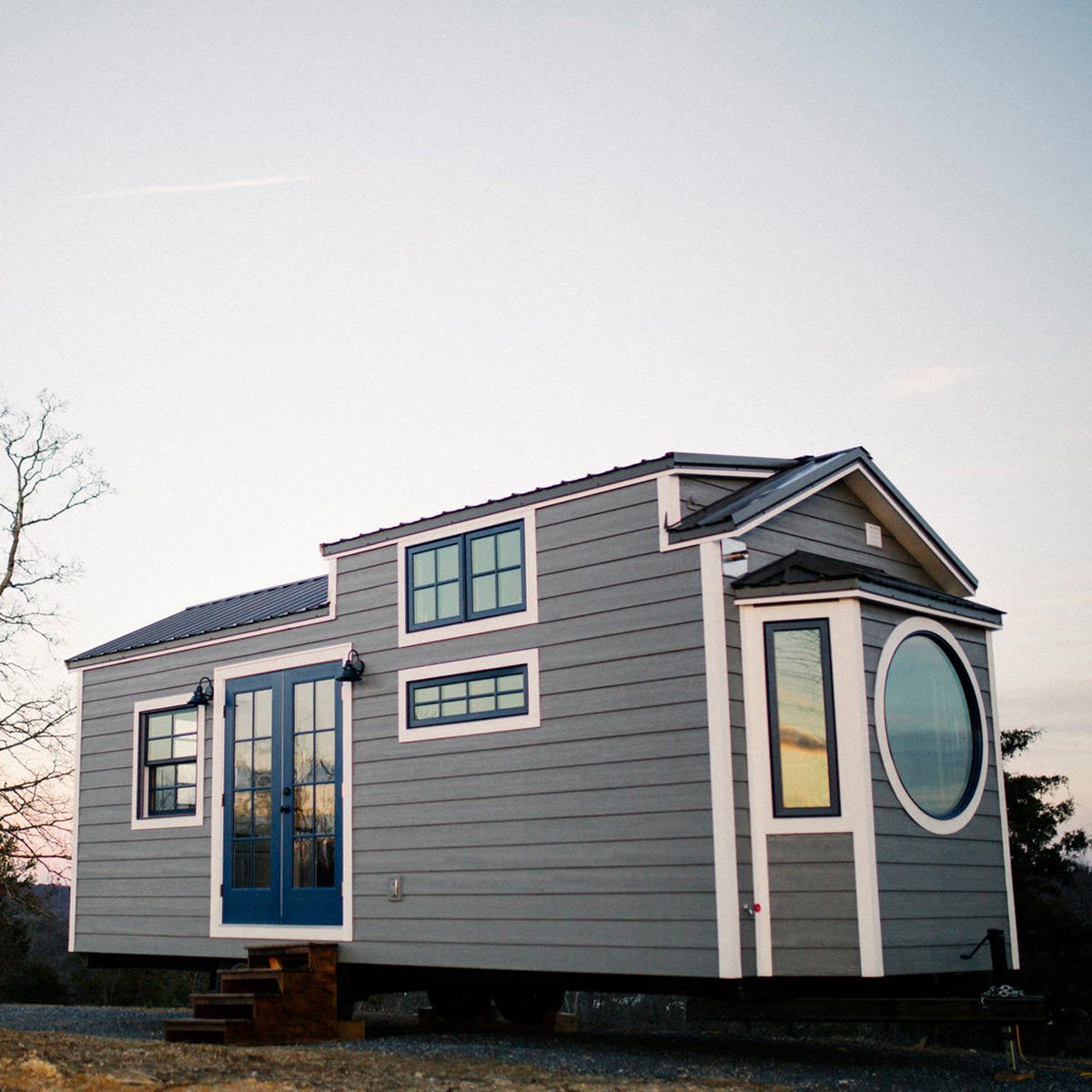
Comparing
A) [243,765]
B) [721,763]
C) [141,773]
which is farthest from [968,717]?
[141,773]

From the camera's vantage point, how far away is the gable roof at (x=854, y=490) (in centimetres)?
838

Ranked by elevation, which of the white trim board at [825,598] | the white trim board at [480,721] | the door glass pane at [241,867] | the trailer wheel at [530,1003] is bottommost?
the trailer wheel at [530,1003]

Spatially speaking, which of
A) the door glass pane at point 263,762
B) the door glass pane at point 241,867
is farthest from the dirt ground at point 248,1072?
the door glass pane at point 263,762

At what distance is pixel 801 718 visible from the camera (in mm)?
8156

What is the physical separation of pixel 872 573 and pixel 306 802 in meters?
5.17

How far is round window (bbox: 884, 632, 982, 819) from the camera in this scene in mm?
8406

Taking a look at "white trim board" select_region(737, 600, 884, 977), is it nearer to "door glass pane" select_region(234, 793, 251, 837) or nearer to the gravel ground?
the gravel ground

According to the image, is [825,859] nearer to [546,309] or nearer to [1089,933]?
[546,309]

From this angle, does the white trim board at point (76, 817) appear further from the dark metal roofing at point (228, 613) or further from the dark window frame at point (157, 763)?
the dark window frame at point (157, 763)

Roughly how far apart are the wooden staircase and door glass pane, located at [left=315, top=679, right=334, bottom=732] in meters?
1.80

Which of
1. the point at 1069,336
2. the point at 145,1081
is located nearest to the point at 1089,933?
the point at 1069,336

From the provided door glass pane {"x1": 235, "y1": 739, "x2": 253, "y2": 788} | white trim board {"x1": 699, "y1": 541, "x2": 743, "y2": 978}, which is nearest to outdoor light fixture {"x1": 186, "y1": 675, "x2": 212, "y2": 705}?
door glass pane {"x1": 235, "y1": 739, "x2": 253, "y2": 788}

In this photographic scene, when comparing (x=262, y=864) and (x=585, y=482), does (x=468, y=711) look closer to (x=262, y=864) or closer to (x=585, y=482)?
(x=585, y=482)

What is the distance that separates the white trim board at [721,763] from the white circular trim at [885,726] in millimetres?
1013
